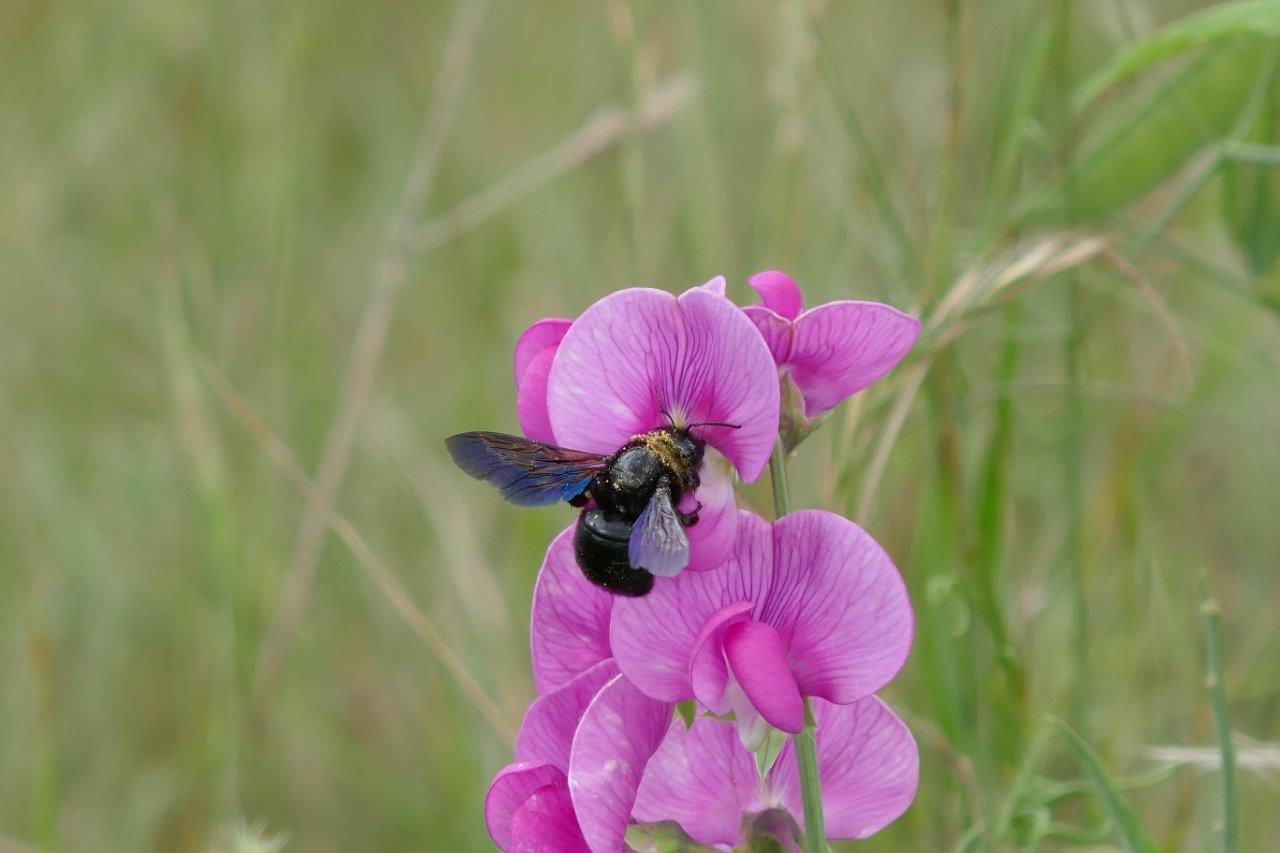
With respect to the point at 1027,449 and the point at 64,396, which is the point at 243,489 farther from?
the point at 1027,449

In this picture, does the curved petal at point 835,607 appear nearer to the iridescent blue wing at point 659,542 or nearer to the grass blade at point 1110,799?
the iridescent blue wing at point 659,542

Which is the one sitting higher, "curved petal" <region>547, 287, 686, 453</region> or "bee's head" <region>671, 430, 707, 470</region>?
"curved petal" <region>547, 287, 686, 453</region>

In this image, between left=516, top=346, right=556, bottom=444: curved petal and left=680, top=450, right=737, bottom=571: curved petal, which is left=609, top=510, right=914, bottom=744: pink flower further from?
left=516, top=346, right=556, bottom=444: curved petal

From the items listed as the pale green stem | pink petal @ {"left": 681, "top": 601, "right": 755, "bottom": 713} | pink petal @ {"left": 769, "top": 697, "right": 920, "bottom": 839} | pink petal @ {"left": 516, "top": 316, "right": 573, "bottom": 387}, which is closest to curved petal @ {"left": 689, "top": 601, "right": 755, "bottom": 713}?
pink petal @ {"left": 681, "top": 601, "right": 755, "bottom": 713}

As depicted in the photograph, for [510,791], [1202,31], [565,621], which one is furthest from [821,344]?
[1202,31]

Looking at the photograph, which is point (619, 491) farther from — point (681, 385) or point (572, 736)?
point (572, 736)

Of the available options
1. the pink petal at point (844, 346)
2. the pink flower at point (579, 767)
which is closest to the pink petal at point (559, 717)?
the pink flower at point (579, 767)
